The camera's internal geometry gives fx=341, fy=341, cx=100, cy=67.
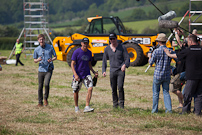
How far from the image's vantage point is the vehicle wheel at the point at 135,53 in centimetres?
1717

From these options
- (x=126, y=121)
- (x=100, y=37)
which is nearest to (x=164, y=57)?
(x=126, y=121)

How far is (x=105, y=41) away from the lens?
58.4 ft

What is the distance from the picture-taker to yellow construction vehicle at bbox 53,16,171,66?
57.1 feet

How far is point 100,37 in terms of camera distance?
17938 mm

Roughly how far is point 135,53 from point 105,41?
171 centimetres

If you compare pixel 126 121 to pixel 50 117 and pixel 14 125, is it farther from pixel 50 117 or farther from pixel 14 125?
pixel 14 125

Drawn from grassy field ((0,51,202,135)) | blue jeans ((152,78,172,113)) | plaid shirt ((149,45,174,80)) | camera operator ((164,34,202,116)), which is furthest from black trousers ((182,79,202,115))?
plaid shirt ((149,45,174,80))

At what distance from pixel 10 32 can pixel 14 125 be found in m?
73.7

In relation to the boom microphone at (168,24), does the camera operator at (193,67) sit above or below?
below

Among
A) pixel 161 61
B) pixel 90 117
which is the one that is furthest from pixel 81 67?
pixel 161 61

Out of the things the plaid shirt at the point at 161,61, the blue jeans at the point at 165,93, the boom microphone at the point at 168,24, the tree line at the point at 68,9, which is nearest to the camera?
the boom microphone at the point at 168,24

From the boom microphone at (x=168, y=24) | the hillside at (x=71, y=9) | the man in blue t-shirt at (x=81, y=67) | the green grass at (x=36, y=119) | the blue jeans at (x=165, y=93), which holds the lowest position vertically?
the green grass at (x=36, y=119)

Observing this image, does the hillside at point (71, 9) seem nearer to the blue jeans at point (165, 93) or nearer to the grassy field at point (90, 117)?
the grassy field at point (90, 117)

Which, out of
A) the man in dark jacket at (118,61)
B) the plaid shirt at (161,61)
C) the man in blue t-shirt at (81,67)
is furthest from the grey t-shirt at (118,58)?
the plaid shirt at (161,61)
